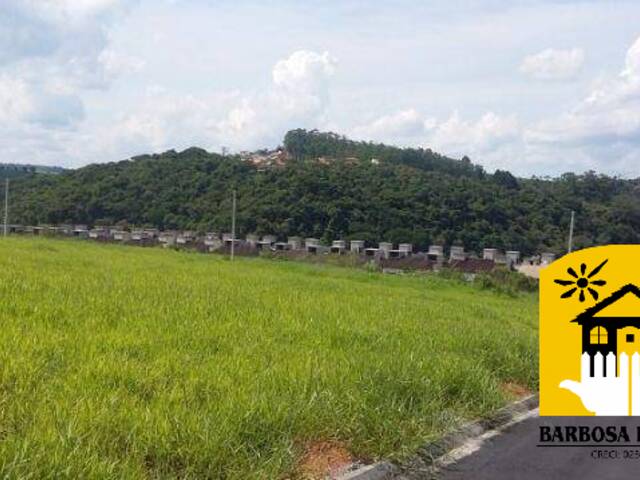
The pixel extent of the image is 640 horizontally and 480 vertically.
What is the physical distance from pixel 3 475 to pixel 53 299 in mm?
5583

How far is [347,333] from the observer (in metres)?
8.37

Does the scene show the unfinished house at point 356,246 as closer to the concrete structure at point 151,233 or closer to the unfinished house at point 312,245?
the unfinished house at point 312,245

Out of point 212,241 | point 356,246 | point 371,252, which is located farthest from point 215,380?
point 212,241

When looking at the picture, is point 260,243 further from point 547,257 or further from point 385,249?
point 547,257

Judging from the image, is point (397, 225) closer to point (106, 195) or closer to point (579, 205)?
point (579, 205)

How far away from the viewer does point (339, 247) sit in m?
43.9

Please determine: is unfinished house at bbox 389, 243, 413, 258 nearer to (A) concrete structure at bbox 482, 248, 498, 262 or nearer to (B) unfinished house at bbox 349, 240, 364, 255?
(B) unfinished house at bbox 349, 240, 364, 255

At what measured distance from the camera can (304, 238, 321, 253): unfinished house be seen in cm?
4272

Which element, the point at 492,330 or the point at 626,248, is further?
the point at 492,330

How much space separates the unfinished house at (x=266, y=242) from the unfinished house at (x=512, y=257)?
46.2 ft

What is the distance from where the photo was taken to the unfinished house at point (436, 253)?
Answer: 39.8 meters

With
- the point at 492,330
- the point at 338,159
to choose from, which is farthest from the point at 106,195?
the point at 492,330

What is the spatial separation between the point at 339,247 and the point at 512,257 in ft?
34.2

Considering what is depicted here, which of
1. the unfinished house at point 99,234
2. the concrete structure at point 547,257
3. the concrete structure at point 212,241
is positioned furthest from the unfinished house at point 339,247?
the unfinished house at point 99,234
